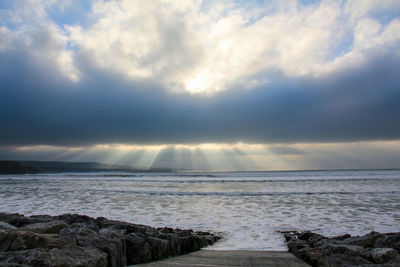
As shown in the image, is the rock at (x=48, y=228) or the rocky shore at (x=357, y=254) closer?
the rocky shore at (x=357, y=254)

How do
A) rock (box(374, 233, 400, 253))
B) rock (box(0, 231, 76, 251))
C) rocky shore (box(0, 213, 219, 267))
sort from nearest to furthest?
rocky shore (box(0, 213, 219, 267)), rock (box(0, 231, 76, 251)), rock (box(374, 233, 400, 253))

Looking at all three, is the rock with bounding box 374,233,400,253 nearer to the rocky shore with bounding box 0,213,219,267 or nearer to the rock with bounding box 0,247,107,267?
the rocky shore with bounding box 0,213,219,267

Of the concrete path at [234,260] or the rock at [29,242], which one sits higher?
the rock at [29,242]

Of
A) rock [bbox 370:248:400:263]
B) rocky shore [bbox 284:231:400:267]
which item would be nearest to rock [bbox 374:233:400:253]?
rocky shore [bbox 284:231:400:267]

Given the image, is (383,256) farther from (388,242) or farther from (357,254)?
(388,242)

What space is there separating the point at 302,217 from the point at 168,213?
213 inches

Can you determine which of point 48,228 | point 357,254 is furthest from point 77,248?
point 357,254

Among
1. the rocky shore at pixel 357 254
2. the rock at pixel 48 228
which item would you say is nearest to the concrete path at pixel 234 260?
the rocky shore at pixel 357 254

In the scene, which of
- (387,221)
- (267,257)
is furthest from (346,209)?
(267,257)

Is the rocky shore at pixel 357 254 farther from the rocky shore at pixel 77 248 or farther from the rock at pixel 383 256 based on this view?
the rocky shore at pixel 77 248

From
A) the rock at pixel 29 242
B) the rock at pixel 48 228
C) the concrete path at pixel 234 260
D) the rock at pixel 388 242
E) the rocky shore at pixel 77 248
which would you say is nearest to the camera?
the rocky shore at pixel 77 248

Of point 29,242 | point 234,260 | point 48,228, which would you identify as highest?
point 29,242

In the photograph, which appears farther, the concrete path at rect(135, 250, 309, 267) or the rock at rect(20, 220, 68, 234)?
the rock at rect(20, 220, 68, 234)

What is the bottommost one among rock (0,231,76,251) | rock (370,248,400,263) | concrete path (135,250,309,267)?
concrete path (135,250,309,267)
